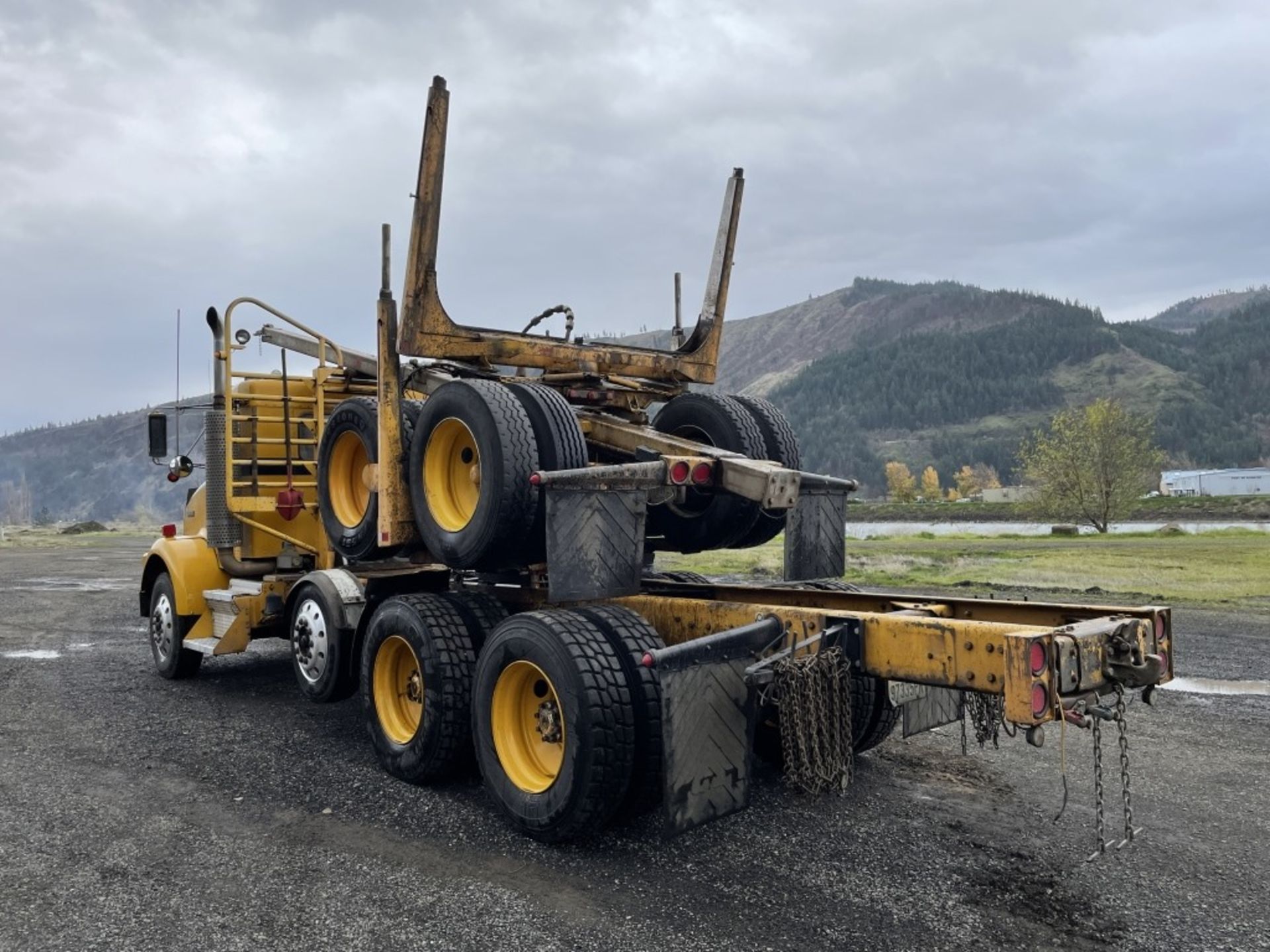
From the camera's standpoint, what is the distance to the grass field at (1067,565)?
55.0 ft

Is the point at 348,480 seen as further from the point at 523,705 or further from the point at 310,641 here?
the point at 523,705

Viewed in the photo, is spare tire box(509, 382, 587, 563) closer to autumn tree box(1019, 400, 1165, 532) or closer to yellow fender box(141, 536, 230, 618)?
yellow fender box(141, 536, 230, 618)

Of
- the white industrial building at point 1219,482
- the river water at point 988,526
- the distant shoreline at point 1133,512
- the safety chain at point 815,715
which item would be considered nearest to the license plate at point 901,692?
the safety chain at point 815,715

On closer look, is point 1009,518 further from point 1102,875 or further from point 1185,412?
point 1185,412

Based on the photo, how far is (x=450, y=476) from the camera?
6035 mm

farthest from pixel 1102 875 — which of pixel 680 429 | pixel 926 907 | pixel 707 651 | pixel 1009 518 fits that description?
pixel 1009 518

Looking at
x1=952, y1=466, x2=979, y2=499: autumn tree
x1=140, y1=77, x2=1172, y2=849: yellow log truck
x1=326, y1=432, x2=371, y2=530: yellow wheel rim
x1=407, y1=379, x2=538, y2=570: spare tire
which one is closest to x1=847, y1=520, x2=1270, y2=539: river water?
x1=140, y1=77, x2=1172, y2=849: yellow log truck

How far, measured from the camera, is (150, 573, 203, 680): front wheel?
8625 millimetres

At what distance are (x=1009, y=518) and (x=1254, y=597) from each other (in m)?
60.5

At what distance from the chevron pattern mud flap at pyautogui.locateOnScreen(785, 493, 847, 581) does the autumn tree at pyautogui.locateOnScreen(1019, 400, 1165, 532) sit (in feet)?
141

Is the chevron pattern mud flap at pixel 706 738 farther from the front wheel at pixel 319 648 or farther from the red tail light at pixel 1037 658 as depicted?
the front wheel at pixel 319 648

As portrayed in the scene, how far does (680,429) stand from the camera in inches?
278

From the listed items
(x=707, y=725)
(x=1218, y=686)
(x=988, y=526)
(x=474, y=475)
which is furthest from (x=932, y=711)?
(x=988, y=526)

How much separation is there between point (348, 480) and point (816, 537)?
11.2 feet
